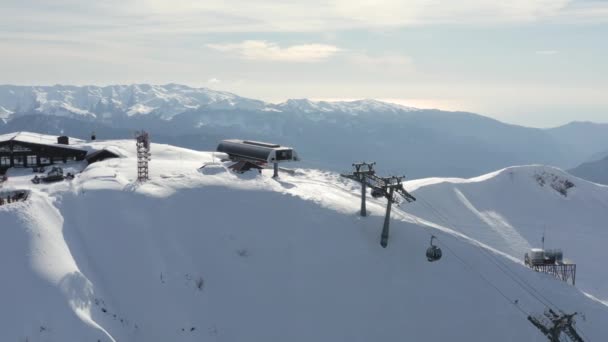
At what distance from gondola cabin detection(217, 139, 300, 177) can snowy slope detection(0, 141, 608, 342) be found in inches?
382

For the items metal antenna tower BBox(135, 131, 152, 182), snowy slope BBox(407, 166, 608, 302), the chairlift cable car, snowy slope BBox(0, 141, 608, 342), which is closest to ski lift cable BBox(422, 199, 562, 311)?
snowy slope BBox(0, 141, 608, 342)

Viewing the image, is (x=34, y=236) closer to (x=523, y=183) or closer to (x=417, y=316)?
(x=417, y=316)

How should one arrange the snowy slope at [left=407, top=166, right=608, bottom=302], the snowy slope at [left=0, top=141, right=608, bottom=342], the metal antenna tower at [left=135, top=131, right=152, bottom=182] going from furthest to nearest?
the snowy slope at [left=407, top=166, right=608, bottom=302], the metal antenna tower at [left=135, top=131, right=152, bottom=182], the snowy slope at [left=0, top=141, right=608, bottom=342]

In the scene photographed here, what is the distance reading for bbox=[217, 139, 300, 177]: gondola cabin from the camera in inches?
2628

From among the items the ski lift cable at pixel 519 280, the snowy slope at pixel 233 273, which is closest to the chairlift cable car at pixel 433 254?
the snowy slope at pixel 233 273

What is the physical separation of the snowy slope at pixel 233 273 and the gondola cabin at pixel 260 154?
971 centimetres

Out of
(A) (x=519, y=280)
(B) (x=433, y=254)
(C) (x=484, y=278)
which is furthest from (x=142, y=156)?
(A) (x=519, y=280)

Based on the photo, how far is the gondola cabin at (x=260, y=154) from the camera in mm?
66750

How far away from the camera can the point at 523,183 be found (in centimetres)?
10206

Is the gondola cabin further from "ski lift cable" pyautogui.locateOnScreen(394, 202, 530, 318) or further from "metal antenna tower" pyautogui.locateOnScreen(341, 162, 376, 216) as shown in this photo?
"ski lift cable" pyautogui.locateOnScreen(394, 202, 530, 318)

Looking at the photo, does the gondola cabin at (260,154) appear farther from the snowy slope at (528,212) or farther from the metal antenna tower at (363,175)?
the snowy slope at (528,212)

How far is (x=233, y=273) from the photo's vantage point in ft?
142

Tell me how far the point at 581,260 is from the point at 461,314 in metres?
41.6

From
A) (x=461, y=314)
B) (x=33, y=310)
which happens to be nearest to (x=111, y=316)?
(x=33, y=310)
